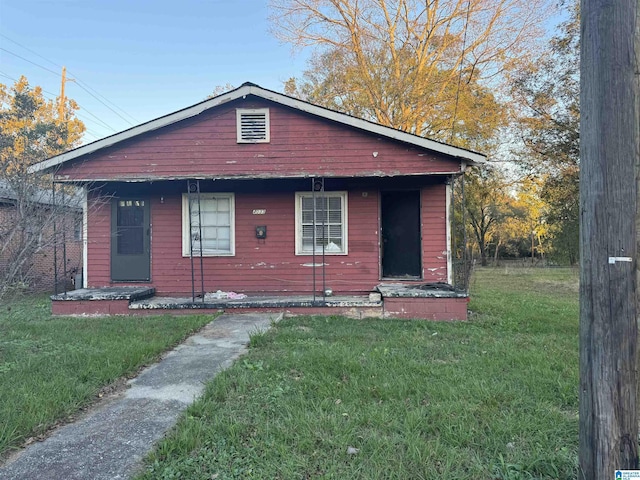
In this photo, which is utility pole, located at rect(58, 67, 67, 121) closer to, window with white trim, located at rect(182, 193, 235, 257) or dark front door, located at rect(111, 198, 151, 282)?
dark front door, located at rect(111, 198, 151, 282)

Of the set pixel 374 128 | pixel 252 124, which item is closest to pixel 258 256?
pixel 252 124

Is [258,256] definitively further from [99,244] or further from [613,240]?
[613,240]

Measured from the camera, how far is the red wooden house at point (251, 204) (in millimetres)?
7820

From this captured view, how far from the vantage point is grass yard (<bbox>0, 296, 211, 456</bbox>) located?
2935 mm

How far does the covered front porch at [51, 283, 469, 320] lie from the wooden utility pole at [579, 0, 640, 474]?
5.24 m

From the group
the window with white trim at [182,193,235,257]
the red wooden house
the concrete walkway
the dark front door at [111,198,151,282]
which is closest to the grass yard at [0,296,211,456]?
the concrete walkway

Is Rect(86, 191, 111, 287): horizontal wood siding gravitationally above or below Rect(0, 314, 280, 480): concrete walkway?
above

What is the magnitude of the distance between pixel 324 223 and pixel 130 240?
4.17m

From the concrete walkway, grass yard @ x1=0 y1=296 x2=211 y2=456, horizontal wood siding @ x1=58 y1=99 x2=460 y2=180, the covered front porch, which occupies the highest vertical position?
horizontal wood siding @ x1=58 y1=99 x2=460 y2=180

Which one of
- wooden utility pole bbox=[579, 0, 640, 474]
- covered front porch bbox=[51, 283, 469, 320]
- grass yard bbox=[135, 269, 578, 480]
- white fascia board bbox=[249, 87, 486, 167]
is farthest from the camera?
white fascia board bbox=[249, 87, 486, 167]

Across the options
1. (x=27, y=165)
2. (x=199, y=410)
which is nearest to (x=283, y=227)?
(x=27, y=165)

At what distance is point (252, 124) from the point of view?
8.03 m

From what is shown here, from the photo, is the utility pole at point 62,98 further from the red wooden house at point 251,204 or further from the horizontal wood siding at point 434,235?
the horizontal wood siding at point 434,235

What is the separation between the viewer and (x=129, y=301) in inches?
289
